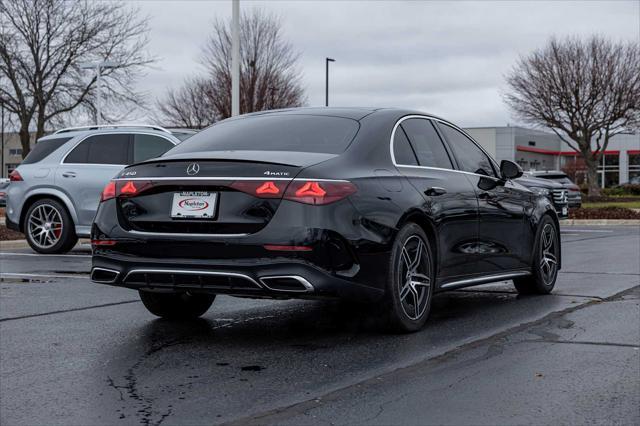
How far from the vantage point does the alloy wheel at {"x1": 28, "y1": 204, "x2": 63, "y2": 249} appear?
13.3 meters

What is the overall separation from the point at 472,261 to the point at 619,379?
230 cm

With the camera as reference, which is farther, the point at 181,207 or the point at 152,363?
the point at 181,207

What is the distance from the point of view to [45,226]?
1336 centimetres

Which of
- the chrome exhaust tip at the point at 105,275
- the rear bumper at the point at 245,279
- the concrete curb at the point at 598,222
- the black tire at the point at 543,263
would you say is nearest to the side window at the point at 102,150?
the black tire at the point at 543,263

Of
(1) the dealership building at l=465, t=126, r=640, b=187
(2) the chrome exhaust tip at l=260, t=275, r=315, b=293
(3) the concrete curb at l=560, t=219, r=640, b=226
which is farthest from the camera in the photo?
(1) the dealership building at l=465, t=126, r=640, b=187

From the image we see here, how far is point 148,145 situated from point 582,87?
116 ft

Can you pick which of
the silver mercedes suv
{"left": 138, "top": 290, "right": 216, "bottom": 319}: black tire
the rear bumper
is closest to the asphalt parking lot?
{"left": 138, "top": 290, "right": 216, "bottom": 319}: black tire

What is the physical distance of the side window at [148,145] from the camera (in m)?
13.3

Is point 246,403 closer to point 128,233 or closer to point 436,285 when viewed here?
point 128,233

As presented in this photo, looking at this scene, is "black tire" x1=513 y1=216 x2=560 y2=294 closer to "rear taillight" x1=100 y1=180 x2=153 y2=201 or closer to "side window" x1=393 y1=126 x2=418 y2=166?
"side window" x1=393 y1=126 x2=418 y2=166

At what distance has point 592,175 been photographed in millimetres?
48531

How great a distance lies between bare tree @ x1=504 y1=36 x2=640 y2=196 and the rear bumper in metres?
41.6

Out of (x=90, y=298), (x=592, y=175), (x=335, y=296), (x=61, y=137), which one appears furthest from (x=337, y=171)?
(x=592, y=175)

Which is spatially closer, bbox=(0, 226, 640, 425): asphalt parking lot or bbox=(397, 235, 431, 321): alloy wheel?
bbox=(0, 226, 640, 425): asphalt parking lot
